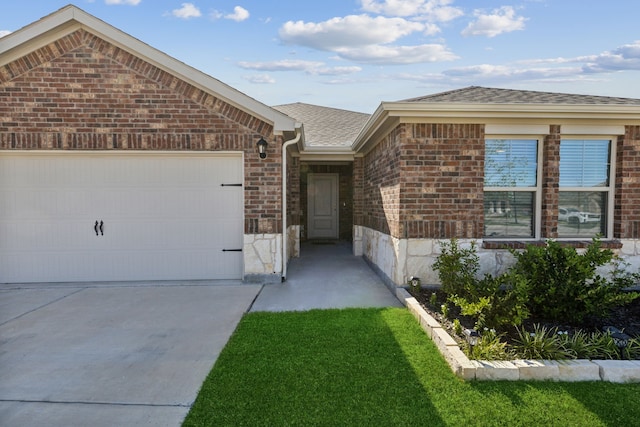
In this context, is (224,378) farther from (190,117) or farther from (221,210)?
(190,117)

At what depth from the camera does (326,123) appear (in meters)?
12.1

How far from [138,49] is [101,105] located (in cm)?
117

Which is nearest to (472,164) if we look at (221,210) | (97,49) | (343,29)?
(221,210)

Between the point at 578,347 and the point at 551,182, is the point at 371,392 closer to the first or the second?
the point at 578,347

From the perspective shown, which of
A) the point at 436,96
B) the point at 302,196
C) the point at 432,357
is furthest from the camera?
the point at 302,196

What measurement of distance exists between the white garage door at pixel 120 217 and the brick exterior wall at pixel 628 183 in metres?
6.41

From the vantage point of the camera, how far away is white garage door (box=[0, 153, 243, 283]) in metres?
6.60

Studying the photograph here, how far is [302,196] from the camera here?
12.3 metres

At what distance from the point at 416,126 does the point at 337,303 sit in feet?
9.69

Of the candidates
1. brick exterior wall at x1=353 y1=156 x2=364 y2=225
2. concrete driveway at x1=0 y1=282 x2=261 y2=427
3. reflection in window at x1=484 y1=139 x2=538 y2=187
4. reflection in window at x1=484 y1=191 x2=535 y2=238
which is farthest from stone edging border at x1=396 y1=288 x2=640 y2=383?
brick exterior wall at x1=353 y1=156 x2=364 y2=225

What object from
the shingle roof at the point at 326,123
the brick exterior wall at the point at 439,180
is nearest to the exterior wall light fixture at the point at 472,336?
A: the brick exterior wall at the point at 439,180

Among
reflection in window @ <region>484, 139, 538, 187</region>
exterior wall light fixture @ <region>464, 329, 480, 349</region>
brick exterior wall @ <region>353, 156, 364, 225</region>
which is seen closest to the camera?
exterior wall light fixture @ <region>464, 329, 480, 349</region>

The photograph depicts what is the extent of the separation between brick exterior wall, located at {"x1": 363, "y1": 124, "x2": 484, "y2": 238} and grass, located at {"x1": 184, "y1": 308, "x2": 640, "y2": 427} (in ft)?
7.39

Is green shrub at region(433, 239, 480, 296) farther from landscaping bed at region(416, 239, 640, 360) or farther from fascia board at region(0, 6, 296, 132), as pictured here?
fascia board at region(0, 6, 296, 132)
